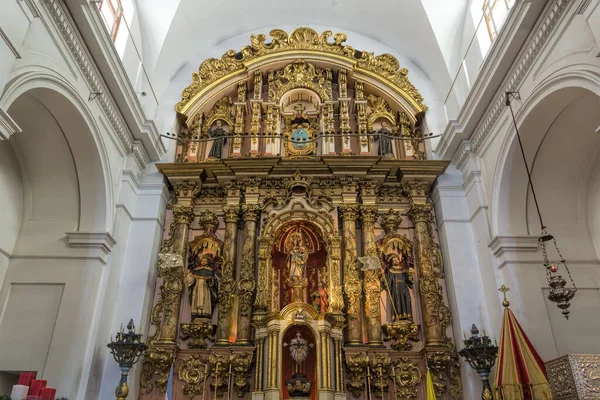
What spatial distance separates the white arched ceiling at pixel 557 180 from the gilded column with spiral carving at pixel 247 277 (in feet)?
14.8

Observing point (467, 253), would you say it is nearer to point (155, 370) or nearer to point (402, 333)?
point (402, 333)

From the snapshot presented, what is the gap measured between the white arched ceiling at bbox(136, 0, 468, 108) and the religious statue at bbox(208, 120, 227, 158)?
152 centimetres

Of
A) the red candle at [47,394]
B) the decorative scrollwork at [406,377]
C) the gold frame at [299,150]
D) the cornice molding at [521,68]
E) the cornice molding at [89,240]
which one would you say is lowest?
the red candle at [47,394]

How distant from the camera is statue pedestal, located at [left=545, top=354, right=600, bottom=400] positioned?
5.61 metres

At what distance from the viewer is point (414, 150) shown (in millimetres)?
10320

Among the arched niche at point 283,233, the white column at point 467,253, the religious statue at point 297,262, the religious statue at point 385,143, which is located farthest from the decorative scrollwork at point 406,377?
the religious statue at point 385,143

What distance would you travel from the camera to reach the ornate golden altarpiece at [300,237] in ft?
26.1

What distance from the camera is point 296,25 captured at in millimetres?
11945

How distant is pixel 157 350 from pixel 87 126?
3.92 metres

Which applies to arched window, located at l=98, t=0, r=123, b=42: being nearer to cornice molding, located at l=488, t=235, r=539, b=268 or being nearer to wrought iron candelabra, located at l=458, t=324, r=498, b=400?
cornice molding, located at l=488, t=235, r=539, b=268

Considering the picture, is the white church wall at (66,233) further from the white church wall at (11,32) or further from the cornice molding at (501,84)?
the cornice molding at (501,84)

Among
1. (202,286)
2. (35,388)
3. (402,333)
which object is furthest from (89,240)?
(402,333)

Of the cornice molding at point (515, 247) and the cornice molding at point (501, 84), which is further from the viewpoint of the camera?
the cornice molding at point (515, 247)

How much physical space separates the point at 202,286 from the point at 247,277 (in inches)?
34.9
